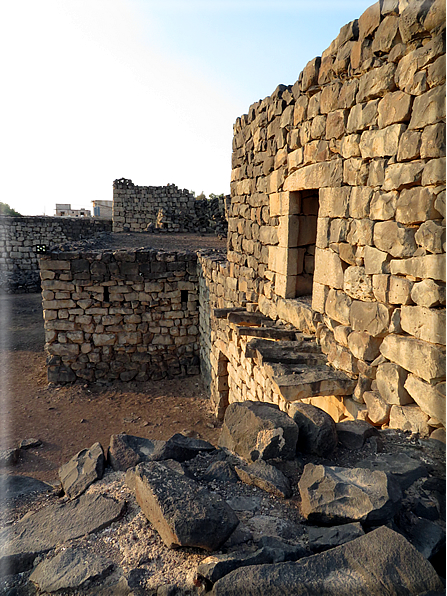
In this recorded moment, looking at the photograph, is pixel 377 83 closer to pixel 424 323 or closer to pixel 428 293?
pixel 428 293

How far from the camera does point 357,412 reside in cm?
343

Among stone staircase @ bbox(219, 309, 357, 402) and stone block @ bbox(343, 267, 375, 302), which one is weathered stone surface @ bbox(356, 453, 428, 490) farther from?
stone block @ bbox(343, 267, 375, 302)

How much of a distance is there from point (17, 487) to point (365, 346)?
2.87m

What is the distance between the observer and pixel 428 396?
2.69 metres

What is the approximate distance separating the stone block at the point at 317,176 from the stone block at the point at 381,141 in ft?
1.32

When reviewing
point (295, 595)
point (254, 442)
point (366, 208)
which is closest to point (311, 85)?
point (366, 208)

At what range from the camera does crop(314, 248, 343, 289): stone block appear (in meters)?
3.72

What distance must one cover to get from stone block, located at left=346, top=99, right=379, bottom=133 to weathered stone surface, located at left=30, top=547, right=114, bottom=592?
350cm

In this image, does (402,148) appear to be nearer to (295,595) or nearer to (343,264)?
(343,264)

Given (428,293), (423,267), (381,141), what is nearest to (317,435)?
(428,293)

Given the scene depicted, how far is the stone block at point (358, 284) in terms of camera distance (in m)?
3.30

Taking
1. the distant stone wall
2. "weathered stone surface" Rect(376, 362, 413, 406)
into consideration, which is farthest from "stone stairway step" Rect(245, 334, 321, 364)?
the distant stone wall

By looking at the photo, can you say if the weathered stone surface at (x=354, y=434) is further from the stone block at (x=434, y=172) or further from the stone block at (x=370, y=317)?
the stone block at (x=434, y=172)

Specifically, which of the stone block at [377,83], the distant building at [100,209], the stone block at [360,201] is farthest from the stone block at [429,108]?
the distant building at [100,209]
